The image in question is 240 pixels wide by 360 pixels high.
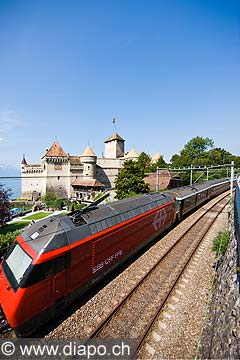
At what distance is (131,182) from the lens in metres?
30.5

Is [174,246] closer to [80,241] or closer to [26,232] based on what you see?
[80,241]

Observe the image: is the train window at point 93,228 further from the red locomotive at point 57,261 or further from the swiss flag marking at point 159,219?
the swiss flag marking at point 159,219

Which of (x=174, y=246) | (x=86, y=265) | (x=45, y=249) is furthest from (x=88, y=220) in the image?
(x=174, y=246)

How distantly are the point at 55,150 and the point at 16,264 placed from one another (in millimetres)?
51729

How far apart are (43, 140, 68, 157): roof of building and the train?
48.0m

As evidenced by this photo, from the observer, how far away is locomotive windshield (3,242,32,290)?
535 centimetres

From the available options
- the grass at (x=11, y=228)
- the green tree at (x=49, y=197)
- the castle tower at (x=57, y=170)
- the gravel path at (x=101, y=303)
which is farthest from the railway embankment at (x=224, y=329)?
the castle tower at (x=57, y=170)

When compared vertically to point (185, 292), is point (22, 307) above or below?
above

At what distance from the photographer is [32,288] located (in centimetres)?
514

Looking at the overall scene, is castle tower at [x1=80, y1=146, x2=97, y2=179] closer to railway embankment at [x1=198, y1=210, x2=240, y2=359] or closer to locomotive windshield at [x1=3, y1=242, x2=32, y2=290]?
locomotive windshield at [x1=3, y1=242, x2=32, y2=290]

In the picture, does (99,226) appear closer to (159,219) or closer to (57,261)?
(57,261)

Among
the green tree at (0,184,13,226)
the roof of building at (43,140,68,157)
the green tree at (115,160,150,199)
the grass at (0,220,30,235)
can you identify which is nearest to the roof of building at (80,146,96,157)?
the roof of building at (43,140,68,157)

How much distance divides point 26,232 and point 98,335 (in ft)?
14.1

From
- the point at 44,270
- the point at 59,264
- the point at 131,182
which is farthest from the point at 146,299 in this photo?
the point at 131,182
